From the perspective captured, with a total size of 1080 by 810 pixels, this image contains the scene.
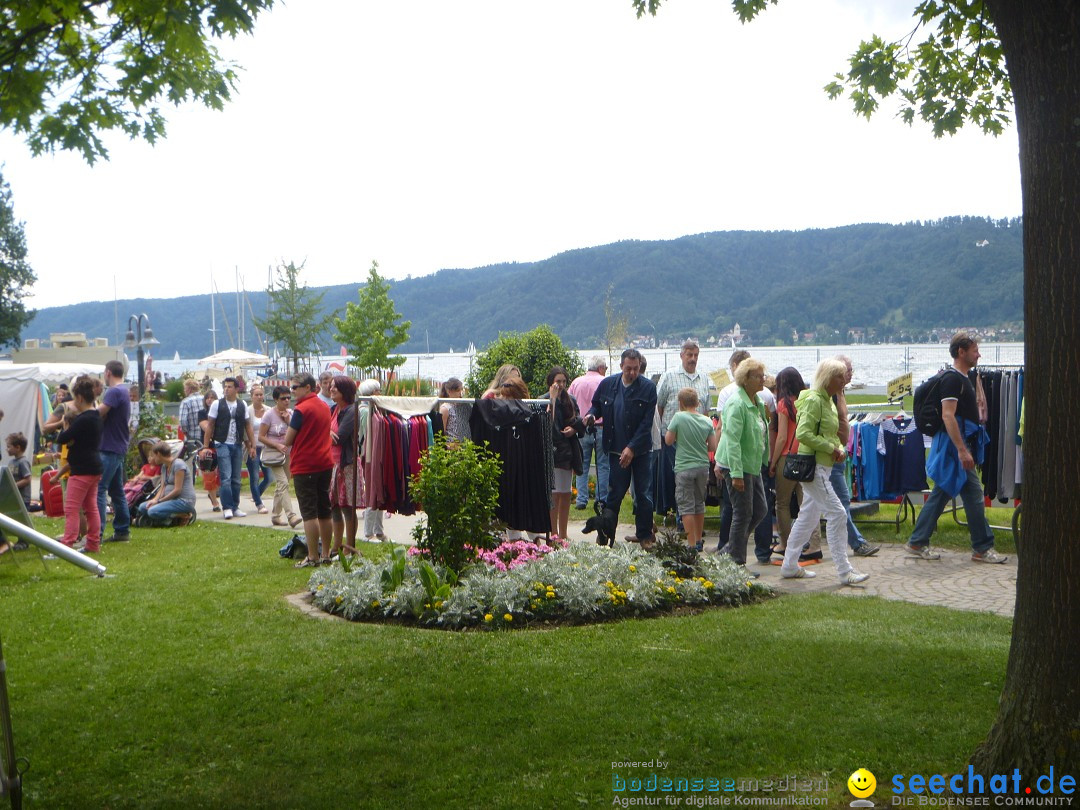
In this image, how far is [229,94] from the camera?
6.29 meters

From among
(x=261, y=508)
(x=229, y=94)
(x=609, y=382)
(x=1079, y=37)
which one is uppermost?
(x=229, y=94)

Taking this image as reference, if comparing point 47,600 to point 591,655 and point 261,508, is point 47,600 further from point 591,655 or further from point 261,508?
point 261,508

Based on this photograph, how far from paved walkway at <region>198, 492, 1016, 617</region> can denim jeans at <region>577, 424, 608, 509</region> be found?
175 cm

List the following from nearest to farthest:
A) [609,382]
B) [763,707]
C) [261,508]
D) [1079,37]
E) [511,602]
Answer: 1. [1079,37]
2. [763,707]
3. [511,602]
4. [609,382]
5. [261,508]

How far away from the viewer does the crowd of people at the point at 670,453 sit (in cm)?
898

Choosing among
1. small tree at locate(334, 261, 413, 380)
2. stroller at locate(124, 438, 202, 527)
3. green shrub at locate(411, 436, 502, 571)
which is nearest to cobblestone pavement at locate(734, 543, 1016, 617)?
green shrub at locate(411, 436, 502, 571)

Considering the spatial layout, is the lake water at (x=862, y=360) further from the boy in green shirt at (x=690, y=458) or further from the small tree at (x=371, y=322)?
the boy in green shirt at (x=690, y=458)

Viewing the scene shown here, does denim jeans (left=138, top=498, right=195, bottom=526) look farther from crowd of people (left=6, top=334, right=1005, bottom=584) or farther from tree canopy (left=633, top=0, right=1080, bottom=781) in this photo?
tree canopy (left=633, top=0, right=1080, bottom=781)

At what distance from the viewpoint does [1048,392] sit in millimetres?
3674

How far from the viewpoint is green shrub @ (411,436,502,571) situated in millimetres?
7773

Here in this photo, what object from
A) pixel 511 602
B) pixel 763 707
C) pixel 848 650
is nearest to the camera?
pixel 763 707

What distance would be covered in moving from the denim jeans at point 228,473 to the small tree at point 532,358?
197 inches

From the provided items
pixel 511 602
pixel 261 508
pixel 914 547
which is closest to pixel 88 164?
pixel 511 602

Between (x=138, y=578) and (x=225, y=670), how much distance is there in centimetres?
374
